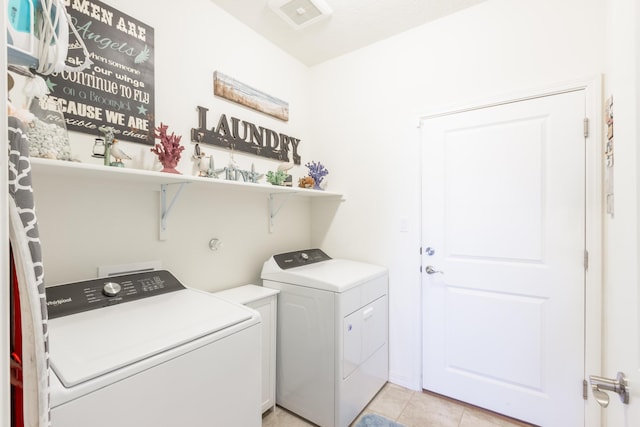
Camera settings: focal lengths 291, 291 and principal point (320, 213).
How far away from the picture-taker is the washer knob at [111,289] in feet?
4.24

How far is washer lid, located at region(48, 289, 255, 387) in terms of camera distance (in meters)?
0.83

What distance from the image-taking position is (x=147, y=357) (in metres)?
0.90

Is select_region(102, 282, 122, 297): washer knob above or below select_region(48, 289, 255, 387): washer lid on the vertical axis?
above

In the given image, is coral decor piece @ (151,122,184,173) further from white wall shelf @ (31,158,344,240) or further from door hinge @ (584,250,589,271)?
door hinge @ (584,250,589,271)

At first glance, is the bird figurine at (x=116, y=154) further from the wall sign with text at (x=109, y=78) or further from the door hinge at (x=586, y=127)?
the door hinge at (x=586, y=127)

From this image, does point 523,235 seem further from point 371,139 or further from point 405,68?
point 405,68

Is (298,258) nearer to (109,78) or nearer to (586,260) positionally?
(109,78)

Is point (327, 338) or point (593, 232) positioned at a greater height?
point (593, 232)

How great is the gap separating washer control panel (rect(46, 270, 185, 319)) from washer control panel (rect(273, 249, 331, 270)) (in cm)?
72

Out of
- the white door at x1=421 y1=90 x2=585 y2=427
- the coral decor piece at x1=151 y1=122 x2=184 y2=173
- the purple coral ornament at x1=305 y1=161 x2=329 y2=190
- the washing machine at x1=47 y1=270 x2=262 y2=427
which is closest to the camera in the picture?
the washing machine at x1=47 y1=270 x2=262 y2=427

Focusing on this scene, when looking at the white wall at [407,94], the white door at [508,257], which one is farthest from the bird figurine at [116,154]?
the white door at [508,257]

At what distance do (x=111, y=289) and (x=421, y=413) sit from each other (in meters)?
1.99

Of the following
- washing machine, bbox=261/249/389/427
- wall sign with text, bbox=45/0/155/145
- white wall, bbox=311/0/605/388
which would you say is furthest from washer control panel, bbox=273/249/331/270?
wall sign with text, bbox=45/0/155/145

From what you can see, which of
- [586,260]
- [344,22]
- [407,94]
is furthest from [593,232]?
[344,22]
